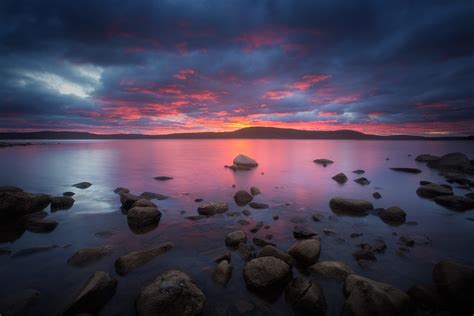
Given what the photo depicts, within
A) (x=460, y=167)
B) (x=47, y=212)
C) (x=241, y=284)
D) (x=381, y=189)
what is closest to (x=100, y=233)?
(x=47, y=212)

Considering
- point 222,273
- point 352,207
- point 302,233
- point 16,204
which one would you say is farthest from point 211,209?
point 16,204

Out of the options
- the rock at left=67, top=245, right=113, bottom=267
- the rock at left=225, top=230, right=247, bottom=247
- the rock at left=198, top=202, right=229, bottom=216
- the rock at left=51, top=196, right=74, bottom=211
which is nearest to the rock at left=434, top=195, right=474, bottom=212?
the rock at left=225, top=230, right=247, bottom=247

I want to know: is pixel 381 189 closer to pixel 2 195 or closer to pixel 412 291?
pixel 412 291

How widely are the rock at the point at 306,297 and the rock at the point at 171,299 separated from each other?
2241 mm

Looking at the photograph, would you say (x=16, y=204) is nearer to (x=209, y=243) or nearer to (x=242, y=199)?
(x=209, y=243)

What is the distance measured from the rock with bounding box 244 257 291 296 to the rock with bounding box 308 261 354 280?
3.24ft

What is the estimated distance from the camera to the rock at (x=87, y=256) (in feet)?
22.5

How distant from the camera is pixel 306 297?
5.14 m

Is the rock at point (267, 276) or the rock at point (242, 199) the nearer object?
the rock at point (267, 276)

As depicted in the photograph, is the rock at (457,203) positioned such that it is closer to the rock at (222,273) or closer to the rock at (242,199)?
the rock at (242,199)

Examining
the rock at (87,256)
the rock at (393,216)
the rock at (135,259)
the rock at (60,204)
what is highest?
the rock at (393,216)

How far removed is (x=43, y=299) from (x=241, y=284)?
508 centimetres

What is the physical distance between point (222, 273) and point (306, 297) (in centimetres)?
234

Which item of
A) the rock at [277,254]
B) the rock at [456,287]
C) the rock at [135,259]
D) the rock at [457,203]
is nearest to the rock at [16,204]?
the rock at [135,259]
